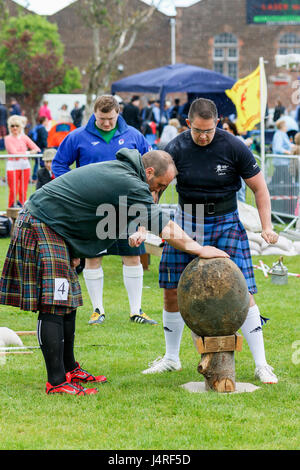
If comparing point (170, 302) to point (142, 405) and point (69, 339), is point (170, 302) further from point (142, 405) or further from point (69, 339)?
point (142, 405)

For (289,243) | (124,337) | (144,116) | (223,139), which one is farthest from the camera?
(144,116)

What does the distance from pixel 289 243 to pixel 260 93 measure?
2.61 metres

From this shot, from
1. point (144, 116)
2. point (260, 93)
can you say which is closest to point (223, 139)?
point (260, 93)

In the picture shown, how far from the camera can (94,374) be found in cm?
494

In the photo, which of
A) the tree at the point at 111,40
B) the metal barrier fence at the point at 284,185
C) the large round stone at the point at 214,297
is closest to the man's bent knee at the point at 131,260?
the large round stone at the point at 214,297

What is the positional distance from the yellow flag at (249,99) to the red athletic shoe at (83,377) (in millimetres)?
7650

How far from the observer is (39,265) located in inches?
167

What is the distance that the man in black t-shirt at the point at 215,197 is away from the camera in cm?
459

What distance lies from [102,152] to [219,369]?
2.45m

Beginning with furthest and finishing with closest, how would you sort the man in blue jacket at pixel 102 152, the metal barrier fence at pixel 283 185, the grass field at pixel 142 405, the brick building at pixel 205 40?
the brick building at pixel 205 40
the metal barrier fence at pixel 283 185
the man in blue jacket at pixel 102 152
the grass field at pixel 142 405

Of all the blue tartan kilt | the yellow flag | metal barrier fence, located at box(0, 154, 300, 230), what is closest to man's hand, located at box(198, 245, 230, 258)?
the blue tartan kilt

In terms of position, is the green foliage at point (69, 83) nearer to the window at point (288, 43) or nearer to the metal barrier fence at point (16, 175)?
the window at point (288, 43)

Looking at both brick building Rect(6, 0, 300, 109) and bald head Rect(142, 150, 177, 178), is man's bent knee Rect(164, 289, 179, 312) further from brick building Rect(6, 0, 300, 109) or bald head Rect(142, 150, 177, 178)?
brick building Rect(6, 0, 300, 109)
